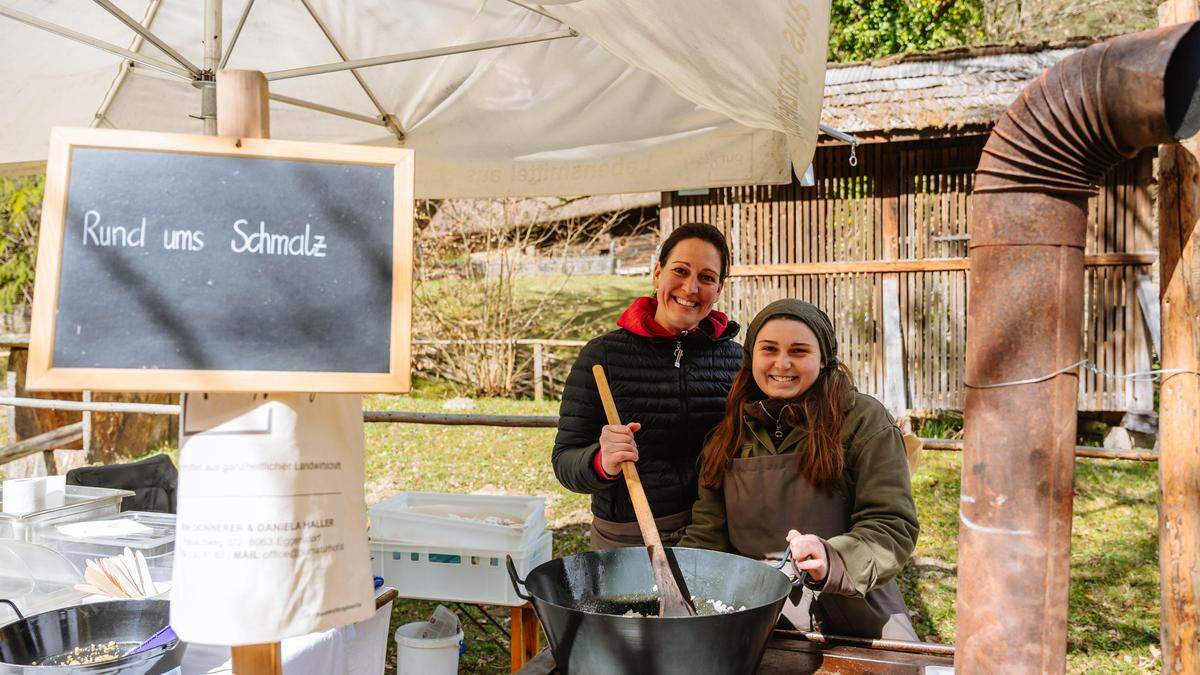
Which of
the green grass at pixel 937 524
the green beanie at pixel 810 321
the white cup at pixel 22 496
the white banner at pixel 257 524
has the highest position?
the green beanie at pixel 810 321

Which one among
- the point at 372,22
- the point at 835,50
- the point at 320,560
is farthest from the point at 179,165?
the point at 835,50

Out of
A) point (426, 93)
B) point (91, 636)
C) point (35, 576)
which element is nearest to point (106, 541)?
point (35, 576)

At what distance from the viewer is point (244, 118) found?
Answer: 1363mm

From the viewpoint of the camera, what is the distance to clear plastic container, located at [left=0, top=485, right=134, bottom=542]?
2.55m

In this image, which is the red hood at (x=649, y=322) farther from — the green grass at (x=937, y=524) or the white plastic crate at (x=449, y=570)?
the green grass at (x=937, y=524)

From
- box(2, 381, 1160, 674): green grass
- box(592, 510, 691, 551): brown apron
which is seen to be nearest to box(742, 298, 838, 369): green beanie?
box(592, 510, 691, 551): brown apron

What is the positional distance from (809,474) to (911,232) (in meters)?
7.06

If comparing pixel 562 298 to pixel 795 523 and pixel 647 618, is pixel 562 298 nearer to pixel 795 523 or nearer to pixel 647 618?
pixel 795 523

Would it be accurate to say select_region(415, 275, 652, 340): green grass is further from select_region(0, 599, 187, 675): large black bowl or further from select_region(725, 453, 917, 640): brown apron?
select_region(0, 599, 187, 675): large black bowl

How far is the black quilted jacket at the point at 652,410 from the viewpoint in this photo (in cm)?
282

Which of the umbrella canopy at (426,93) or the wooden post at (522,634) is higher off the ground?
the umbrella canopy at (426,93)

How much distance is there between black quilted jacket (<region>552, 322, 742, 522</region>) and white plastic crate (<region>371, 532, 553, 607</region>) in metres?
0.80

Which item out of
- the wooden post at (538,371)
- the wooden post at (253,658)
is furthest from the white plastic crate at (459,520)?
the wooden post at (538,371)

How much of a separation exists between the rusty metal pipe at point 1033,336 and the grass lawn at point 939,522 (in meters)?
A: 3.41
